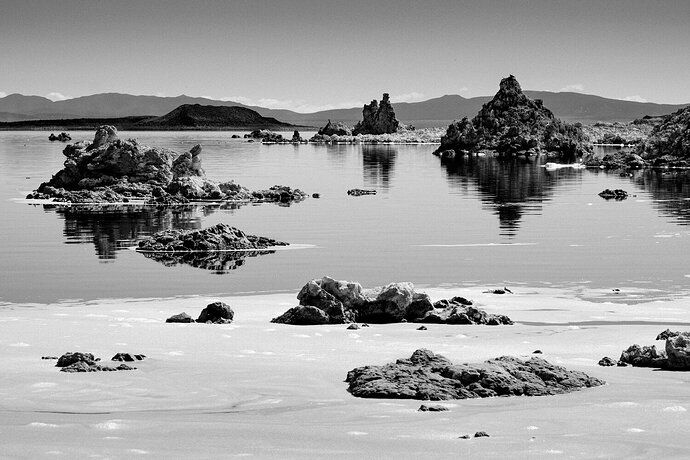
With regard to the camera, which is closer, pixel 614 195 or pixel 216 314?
pixel 216 314

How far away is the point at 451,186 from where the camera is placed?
75625 millimetres

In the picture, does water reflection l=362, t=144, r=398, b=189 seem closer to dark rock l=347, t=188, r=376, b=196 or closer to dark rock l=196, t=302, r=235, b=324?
dark rock l=347, t=188, r=376, b=196

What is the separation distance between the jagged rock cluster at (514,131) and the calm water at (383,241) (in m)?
58.2

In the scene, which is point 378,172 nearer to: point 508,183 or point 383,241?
point 508,183

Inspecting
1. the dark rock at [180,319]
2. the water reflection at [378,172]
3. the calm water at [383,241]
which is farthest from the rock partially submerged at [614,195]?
the dark rock at [180,319]

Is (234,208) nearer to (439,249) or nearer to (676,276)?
(439,249)

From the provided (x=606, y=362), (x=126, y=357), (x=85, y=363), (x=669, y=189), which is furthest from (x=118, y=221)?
(x=669, y=189)

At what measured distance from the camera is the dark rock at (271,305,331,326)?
19312 millimetres

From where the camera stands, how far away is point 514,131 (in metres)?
136

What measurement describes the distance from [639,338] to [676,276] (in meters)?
12.0

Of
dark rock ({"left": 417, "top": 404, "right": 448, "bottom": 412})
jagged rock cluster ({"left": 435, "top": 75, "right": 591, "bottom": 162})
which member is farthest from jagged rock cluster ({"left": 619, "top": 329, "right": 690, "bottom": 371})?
jagged rock cluster ({"left": 435, "top": 75, "right": 591, "bottom": 162})

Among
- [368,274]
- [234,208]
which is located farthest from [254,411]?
[234,208]

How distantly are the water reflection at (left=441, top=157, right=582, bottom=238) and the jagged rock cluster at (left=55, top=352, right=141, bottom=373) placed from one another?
27.1 meters

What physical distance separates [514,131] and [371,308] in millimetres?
119629
